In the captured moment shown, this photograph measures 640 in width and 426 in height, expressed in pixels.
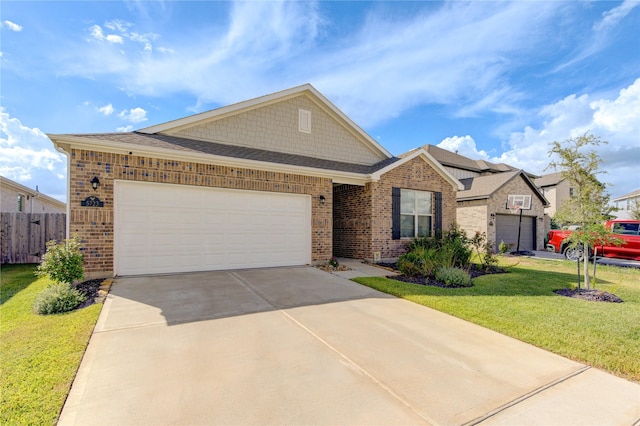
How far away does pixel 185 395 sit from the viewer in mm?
2582

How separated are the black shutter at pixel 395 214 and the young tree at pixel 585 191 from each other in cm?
495

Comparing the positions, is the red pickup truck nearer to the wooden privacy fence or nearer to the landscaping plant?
the landscaping plant

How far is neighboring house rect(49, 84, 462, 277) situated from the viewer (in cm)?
708

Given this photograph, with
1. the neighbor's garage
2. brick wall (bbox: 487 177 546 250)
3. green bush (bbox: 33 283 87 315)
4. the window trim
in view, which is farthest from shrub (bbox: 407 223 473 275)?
green bush (bbox: 33 283 87 315)

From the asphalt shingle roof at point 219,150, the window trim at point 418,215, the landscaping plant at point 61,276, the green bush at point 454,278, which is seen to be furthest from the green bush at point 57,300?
the window trim at point 418,215

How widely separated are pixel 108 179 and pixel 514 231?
1947cm

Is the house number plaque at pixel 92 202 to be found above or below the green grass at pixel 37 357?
above

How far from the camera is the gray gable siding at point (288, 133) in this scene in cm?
1004

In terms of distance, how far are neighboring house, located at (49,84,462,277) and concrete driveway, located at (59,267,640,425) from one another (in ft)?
8.99

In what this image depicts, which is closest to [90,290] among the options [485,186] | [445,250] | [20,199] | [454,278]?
[454,278]

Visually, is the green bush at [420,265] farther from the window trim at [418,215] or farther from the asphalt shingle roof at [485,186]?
the asphalt shingle roof at [485,186]

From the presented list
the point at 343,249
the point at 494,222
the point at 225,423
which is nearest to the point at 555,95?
the point at 494,222

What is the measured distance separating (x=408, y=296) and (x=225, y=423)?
183 inches

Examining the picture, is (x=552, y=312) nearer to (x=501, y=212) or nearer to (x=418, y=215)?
(x=418, y=215)
